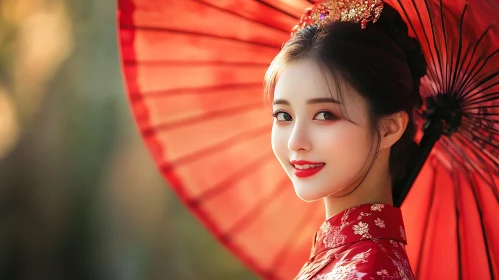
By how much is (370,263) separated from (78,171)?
2.59 metres

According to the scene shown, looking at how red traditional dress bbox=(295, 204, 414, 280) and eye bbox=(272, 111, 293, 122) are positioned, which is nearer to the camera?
red traditional dress bbox=(295, 204, 414, 280)

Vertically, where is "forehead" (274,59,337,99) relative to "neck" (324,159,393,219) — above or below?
above

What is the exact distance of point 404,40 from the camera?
1.28 metres

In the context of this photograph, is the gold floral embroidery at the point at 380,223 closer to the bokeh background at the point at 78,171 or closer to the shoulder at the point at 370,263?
the shoulder at the point at 370,263

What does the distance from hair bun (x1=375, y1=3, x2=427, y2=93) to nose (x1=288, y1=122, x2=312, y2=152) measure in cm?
26

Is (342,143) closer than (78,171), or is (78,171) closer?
(342,143)

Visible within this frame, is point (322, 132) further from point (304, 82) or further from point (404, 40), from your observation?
point (404, 40)

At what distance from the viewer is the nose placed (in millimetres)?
1195

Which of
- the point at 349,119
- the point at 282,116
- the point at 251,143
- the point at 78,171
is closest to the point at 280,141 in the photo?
the point at 282,116

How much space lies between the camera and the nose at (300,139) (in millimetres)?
1195

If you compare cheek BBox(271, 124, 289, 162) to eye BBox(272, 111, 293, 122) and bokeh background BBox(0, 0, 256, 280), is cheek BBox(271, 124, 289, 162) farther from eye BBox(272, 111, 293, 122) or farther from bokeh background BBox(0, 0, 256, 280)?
bokeh background BBox(0, 0, 256, 280)

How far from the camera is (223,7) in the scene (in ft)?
5.06

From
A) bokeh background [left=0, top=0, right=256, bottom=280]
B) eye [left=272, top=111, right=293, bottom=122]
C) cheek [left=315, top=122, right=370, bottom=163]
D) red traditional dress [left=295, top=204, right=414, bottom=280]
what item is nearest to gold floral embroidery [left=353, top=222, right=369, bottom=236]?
red traditional dress [left=295, top=204, right=414, bottom=280]

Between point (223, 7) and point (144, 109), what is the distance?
1.10 feet
